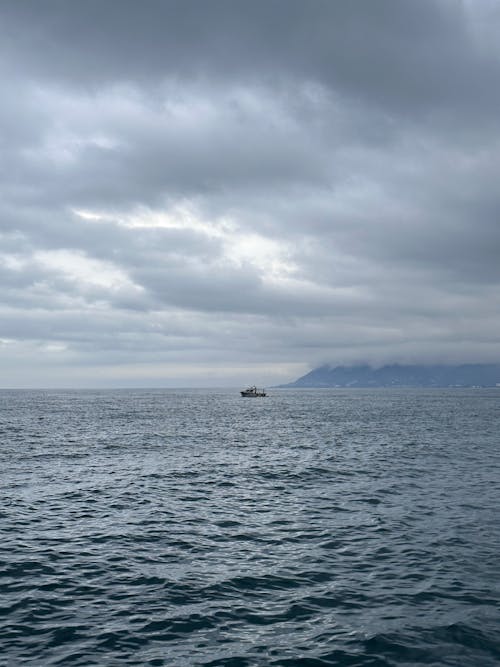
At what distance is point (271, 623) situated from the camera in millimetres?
17797

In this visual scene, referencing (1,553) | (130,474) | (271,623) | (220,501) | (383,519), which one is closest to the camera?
(271,623)

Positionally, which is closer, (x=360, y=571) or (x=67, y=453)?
(x=360, y=571)

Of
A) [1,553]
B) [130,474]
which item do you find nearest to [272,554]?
[1,553]

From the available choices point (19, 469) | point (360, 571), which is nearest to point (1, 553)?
point (360, 571)

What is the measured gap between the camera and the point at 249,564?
23812mm

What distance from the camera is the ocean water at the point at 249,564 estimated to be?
1630 cm

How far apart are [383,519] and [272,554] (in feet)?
31.3

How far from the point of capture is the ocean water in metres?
16.3

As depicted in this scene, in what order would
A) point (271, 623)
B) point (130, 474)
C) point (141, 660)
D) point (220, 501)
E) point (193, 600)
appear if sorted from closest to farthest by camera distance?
point (141, 660) < point (271, 623) < point (193, 600) < point (220, 501) < point (130, 474)

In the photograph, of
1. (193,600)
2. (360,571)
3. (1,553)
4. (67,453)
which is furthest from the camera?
(67,453)

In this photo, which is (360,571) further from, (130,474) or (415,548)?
(130,474)

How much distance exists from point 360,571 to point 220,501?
1571 cm

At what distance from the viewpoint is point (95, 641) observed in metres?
16.5

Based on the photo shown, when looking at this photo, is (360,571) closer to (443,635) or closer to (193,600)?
(443,635)
